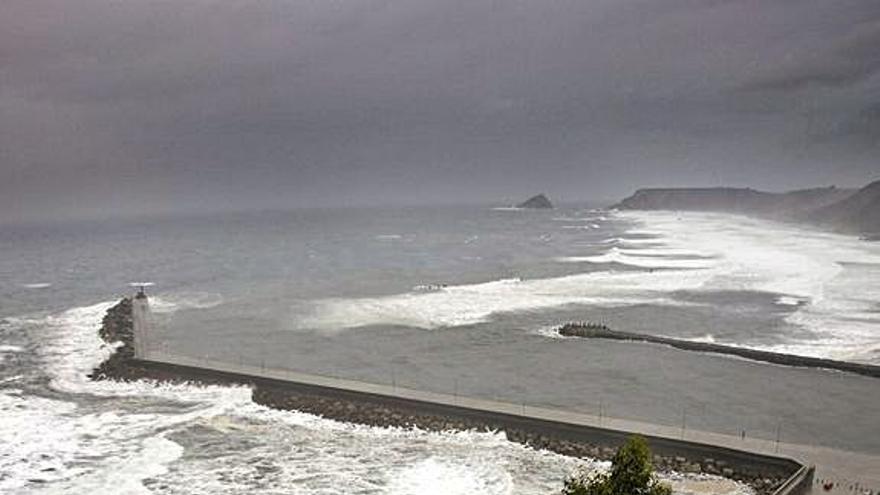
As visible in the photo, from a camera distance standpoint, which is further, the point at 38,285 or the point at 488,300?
the point at 38,285

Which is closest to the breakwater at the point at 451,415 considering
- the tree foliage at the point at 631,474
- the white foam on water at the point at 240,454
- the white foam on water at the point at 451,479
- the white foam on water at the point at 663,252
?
the white foam on water at the point at 240,454

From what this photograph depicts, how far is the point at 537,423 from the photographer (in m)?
38.7

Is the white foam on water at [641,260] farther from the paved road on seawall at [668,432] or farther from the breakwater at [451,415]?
the breakwater at [451,415]

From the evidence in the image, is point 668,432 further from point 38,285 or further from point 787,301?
point 38,285

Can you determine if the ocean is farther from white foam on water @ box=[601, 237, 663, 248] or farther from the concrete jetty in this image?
white foam on water @ box=[601, 237, 663, 248]

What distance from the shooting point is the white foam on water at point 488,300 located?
72500mm

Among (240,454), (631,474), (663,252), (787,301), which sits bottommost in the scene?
(240,454)

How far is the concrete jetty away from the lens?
33.3 m

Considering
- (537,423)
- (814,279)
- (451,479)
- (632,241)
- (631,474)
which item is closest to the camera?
(631,474)

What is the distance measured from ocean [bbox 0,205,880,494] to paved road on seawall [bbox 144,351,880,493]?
268cm

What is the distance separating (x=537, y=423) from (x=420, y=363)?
17586mm

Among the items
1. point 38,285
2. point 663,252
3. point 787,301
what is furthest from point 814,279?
point 38,285

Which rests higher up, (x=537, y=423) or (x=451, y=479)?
(x=537, y=423)

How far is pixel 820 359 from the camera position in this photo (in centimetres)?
5247
